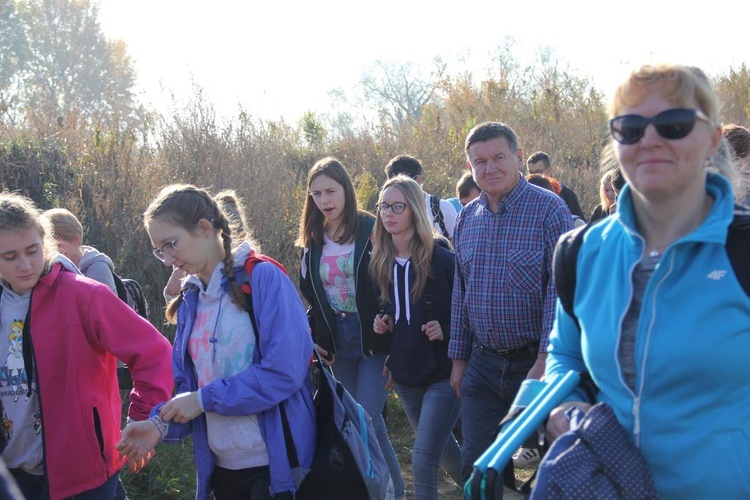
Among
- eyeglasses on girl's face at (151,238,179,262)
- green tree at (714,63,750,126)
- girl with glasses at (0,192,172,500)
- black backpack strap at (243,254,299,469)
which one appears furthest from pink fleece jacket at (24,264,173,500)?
green tree at (714,63,750,126)

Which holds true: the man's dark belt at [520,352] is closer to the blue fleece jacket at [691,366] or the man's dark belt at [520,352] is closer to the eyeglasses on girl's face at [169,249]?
the eyeglasses on girl's face at [169,249]

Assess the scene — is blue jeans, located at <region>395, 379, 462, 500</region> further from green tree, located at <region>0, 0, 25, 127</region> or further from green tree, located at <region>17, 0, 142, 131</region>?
green tree, located at <region>17, 0, 142, 131</region>

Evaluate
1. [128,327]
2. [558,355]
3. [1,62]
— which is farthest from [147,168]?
Answer: [1,62]

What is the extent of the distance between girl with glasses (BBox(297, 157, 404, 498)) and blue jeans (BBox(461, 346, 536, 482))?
3.85ft

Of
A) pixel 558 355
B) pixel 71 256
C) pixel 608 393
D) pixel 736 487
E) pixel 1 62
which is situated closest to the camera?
pixel 736 487

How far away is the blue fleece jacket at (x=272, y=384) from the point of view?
11.9 ft

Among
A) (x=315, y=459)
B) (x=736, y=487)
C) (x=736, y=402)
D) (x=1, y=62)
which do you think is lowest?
(x=315, y=459)

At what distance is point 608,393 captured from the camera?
239 cm

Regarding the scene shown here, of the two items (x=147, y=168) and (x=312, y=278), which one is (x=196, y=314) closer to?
(x=312, y=278)

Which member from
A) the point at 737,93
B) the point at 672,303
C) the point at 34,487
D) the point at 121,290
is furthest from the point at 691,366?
the point at 737,93

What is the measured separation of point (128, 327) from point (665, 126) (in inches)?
102

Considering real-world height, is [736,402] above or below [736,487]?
above

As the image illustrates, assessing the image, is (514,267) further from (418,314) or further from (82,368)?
(82,368)

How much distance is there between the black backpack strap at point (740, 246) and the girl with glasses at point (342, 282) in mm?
3648
